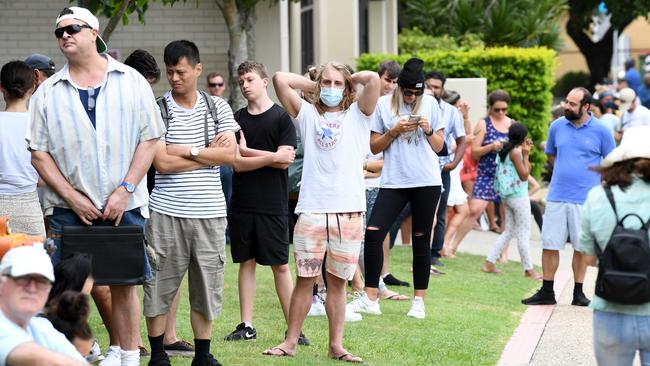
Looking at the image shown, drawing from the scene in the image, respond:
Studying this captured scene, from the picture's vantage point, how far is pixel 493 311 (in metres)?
10.7

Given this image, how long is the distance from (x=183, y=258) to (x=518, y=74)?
1354 centimetres

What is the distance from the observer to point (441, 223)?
528 inches

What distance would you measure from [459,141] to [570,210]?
1.47 metres

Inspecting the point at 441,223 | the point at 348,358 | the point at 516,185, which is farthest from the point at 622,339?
the point at 441,223

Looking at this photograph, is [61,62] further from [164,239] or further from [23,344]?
[23,344]

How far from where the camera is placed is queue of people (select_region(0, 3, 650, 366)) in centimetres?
584

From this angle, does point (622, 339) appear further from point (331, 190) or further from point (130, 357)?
point (130, 357)

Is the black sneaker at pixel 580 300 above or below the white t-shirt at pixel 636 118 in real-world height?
below

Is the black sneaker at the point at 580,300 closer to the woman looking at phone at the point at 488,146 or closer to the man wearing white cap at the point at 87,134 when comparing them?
the woman looking at phone at the point at 488,146

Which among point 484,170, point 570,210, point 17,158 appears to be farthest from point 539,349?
point 484,170

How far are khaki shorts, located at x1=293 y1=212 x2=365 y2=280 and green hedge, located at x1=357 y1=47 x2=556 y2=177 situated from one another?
12.2 metres

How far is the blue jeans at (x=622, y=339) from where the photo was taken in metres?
5.77

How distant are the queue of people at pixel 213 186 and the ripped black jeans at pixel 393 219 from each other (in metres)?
0.01

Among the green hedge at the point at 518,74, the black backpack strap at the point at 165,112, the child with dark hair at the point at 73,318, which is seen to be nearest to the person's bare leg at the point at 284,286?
the black backpack strap at the point at 165,112
